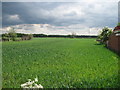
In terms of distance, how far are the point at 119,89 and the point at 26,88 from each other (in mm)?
2368

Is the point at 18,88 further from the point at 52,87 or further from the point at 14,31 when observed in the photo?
the point at 14,31

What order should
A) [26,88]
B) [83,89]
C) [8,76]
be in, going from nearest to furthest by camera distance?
[26,88] → [83,89] → [8,76]

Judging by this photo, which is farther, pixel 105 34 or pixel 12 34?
pixel 12 34

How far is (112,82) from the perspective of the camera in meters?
4.35

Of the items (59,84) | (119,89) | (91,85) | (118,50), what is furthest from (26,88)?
(118,50)

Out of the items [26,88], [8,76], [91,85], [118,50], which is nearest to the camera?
[26,88]

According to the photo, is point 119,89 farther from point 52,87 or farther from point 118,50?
point 118,50

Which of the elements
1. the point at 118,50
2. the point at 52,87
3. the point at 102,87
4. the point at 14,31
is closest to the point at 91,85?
the point at 102,87

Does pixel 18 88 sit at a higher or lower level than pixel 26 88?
lower

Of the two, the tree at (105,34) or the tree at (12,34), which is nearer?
the tree at (105,34)

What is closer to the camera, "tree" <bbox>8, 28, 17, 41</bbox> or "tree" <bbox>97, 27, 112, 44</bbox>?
"tree" <bbox>97, 27, 112, 44</bbox>

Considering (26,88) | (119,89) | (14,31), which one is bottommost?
(119,89)

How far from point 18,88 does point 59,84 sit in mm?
1047

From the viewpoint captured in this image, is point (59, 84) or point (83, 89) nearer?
point (83, 89)
